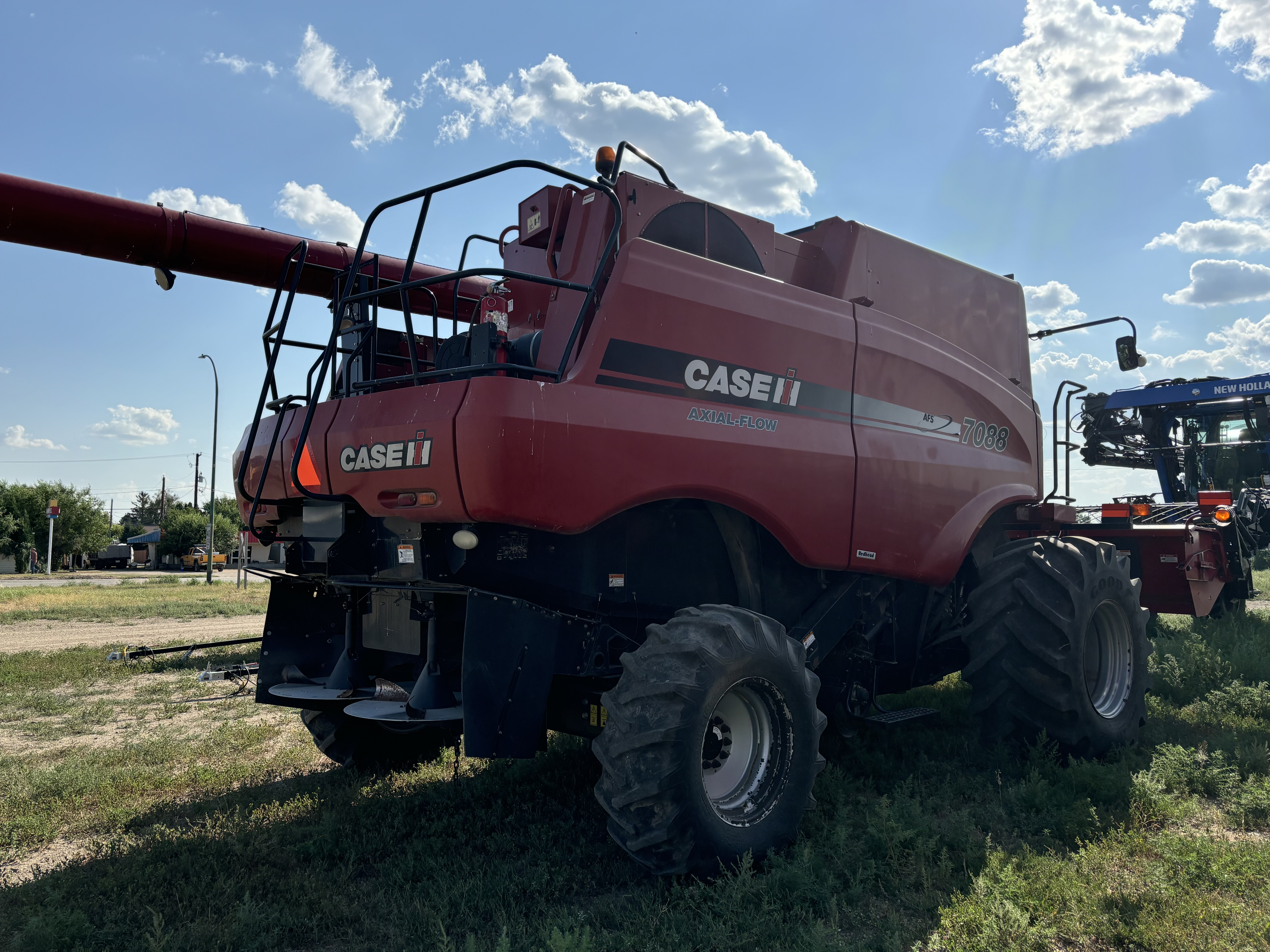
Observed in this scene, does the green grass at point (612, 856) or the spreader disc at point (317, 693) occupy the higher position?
the spreader disc at point (317, 693)

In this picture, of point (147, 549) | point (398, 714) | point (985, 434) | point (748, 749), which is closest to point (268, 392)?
point (398, 714)

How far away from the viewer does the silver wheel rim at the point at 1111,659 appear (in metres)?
5.65

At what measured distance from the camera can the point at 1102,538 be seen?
8141mm

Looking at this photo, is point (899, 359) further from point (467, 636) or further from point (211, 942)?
point (211, 942)

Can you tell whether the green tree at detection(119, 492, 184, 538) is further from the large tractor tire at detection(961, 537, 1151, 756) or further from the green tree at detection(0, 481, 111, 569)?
the large tractor tire at detection(961, 537, 1151, 756)

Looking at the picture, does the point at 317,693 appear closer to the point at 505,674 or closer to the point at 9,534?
the point at 505,674

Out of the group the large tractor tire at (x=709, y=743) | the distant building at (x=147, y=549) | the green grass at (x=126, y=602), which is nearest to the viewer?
the large tractor tire at (x=709, y=743)

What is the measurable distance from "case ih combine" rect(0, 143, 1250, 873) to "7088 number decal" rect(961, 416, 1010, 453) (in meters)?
0.03

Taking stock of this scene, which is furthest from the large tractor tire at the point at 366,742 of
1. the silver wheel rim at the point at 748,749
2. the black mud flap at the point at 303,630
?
the silver wheel rim at the point at 748,749

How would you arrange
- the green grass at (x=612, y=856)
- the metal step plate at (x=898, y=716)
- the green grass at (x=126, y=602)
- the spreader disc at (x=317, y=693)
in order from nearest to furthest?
the green grass at (x=612, y=856), the spreader disc at (x=317, y=693), the metal step plate at (x=898, y=716), the green grass at (x=126, y=602)

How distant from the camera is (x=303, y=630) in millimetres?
5531

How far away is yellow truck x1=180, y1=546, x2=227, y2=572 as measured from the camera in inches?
2142

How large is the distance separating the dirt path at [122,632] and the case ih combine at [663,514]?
7.66 metres

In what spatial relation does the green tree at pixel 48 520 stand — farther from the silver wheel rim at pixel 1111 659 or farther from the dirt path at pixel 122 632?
the silver wheel rim at pixel 1111 659
